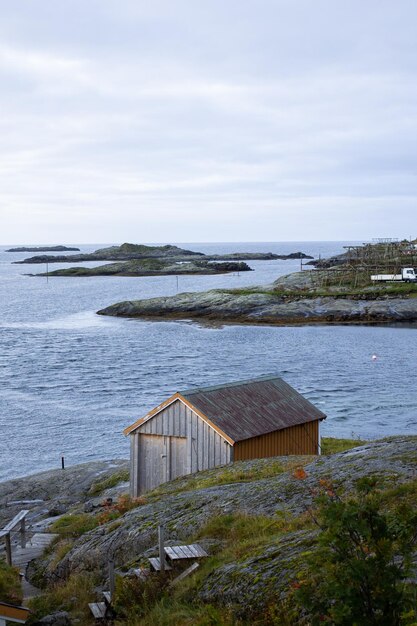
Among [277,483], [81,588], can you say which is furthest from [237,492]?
[81,588]

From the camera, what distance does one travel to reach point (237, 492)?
1579 cm

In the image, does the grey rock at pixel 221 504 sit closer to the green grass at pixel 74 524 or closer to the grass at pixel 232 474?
the grass at pixel 232 474

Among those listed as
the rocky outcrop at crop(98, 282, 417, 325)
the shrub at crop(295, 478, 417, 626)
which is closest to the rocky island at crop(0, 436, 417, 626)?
the shrub at crop(295, 478, 417, 626)

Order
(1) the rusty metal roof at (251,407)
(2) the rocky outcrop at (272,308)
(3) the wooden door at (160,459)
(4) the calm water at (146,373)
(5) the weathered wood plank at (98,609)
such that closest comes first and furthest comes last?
(5) the weathered wood plank at (98,609) < (1) the rusty metal roof at (251,407) < (3) the wooden door at (160,459) < (4) the calm water at (146,373) < (2) the rocky outcrop at (272,308)

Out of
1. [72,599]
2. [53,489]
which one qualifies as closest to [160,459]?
[53,489]

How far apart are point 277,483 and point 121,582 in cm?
491

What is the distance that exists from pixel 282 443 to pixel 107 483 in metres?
7.65

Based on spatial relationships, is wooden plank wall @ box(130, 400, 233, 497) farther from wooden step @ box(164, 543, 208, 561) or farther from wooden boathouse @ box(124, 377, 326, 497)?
wooden step @ box(164, 543, 208, 561)

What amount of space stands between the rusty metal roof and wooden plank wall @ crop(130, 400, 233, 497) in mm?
429

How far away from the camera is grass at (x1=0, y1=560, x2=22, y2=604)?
514 inches

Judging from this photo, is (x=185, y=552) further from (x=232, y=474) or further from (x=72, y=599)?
(x=232, y=474)

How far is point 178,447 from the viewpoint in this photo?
21766 mm

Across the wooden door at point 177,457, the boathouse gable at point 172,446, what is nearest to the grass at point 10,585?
the wooden door at point 177,457

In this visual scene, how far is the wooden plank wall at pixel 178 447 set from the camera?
69.3ft
